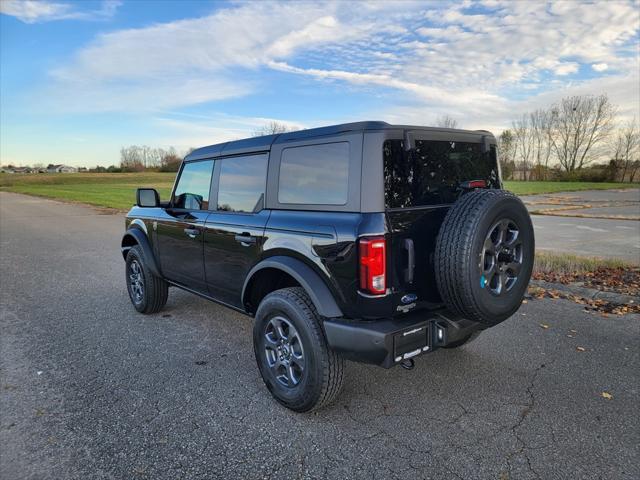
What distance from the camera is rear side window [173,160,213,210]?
406 centimetres

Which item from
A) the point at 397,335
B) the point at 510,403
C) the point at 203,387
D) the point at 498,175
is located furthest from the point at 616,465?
the point at 203,387

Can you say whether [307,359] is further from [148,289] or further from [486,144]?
[148,289]

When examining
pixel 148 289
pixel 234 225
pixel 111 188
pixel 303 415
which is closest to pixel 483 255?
pixel 303 415

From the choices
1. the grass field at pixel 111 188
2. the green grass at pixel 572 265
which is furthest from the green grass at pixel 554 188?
the green grass at pixel 572 265

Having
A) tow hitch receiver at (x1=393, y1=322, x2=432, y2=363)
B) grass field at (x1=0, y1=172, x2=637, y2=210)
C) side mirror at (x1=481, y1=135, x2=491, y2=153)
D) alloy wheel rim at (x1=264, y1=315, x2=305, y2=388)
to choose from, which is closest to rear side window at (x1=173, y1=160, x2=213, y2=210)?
alloy wheel rim at (x1=264, y1=315, x2=305, y2=388)

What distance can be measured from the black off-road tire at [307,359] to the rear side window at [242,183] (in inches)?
32.7

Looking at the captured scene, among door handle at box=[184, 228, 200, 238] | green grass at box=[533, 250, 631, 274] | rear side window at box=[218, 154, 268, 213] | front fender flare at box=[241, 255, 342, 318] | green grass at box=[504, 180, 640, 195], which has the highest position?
rear side window at box=[218, 154, 268, 213]

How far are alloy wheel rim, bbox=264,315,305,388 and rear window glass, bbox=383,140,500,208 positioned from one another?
114cm

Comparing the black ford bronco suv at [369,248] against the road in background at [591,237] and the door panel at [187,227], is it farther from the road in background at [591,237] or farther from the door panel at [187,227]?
the road in background at [591,237]

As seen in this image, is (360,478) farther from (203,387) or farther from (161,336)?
(161,336)

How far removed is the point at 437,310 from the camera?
2.82m

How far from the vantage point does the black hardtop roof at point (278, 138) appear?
8.66 feet

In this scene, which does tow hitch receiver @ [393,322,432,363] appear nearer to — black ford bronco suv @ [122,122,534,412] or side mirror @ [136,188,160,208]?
black ford bronco suv @ [122,122,534,412]

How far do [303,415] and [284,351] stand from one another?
0.44m
